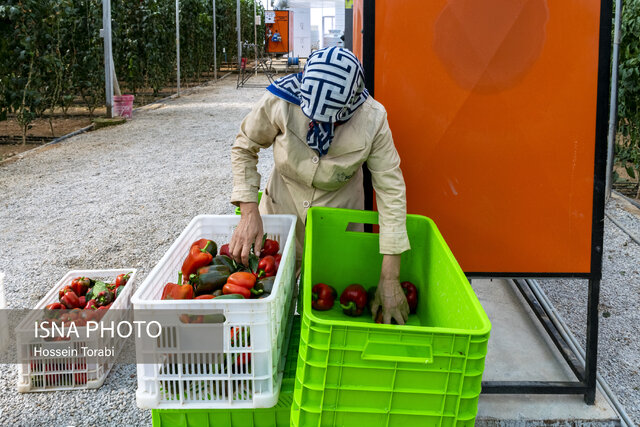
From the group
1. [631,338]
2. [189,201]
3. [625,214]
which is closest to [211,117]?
[189,201]

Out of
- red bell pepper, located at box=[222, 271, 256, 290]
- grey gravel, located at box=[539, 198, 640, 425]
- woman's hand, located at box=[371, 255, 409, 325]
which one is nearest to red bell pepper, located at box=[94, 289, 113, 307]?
red bell pepper, located at box=[222, 271, 256, 290]

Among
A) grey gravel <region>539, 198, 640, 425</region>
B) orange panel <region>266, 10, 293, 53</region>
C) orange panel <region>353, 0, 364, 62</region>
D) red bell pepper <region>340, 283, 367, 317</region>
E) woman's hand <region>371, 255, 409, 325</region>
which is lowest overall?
grey gravel <region>539, 198, 640, 425</region>

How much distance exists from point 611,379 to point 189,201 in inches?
162

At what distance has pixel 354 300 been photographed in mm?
2504

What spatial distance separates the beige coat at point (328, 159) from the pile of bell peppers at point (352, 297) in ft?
1.03

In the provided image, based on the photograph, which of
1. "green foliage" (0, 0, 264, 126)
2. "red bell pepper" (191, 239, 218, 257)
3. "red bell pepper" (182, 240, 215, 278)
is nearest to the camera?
"red bell pepper" (182, 240, 215, 278)

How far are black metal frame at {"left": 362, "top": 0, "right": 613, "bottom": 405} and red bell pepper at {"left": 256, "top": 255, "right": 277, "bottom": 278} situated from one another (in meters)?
0.62

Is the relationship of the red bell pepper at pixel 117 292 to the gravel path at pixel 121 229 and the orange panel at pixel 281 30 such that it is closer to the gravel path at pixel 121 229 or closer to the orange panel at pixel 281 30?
the gravel path at pixel 121 229

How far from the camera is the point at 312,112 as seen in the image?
2158 millimetres

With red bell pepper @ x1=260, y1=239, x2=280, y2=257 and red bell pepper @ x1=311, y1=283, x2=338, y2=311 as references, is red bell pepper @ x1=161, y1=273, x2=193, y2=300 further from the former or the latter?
red bell pepper @ x1=311, y1=283, x2=338, y2=311

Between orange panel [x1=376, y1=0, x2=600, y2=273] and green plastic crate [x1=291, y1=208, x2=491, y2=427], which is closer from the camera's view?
green plastic crate [x1=291, y1=208, x2=491, y2=427]

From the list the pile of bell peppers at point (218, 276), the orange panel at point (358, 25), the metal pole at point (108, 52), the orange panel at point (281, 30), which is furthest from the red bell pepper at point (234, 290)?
the orange panel at point (281, 30)

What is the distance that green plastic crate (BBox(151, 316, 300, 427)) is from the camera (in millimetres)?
1769

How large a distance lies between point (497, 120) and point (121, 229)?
3.58 metres
